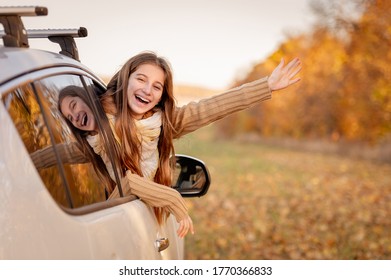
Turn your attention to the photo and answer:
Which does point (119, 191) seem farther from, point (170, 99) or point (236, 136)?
point (236, 136)

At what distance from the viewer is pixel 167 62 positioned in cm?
374

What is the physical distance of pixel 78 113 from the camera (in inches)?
120

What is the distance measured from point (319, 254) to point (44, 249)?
1034 cm

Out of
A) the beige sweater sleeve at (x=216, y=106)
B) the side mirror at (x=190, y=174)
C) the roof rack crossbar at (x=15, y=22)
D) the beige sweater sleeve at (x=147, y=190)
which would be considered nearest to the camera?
the roof rack crossbar at (x=15, y=22)

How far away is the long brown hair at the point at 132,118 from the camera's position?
11.1ft

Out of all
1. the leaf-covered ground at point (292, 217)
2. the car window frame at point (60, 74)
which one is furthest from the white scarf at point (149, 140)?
the leaf-covered ground at point (292, 217)

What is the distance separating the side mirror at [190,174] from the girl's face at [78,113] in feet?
3.52

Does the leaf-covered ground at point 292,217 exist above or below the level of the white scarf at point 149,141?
below

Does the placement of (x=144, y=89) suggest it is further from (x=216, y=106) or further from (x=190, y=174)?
(x=190, y=174)

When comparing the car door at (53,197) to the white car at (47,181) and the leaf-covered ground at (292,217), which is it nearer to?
the white car at (47,181)

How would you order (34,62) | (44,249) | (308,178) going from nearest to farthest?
(44,249) → (34,62) → (308,178)

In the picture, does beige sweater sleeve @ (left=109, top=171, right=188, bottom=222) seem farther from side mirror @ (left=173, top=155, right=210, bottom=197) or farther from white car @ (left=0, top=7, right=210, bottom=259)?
side mirror @ (left=173, top=155, right=210, bottom=197)
